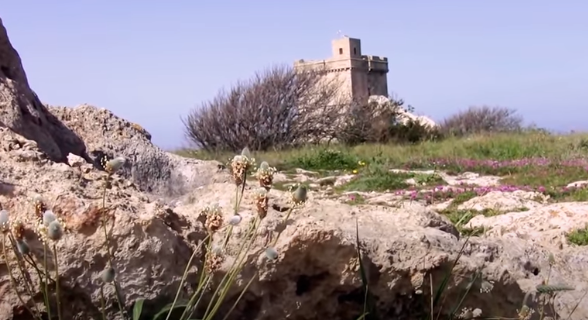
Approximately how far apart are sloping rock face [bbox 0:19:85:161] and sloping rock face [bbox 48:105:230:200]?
11 cm

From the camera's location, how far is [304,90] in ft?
88.6

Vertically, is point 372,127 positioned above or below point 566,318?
above

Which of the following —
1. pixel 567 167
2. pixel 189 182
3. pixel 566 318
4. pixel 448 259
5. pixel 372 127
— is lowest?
pixel 566 318

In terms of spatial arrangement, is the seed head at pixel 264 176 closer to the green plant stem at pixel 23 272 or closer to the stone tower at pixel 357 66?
the green plant stem at pixel 23 272

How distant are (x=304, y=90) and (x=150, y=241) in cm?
2511

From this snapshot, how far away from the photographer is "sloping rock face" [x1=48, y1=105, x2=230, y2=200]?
3043mm

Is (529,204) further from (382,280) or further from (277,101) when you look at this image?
(277,101)

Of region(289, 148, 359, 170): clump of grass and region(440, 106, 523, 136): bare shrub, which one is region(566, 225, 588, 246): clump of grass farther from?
region(440, 106, 523, 136): bare shrub

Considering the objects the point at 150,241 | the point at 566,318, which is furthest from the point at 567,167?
the point at 150,241

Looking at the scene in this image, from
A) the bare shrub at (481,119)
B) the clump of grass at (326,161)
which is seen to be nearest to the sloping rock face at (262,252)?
the clump of grass at (326,161)

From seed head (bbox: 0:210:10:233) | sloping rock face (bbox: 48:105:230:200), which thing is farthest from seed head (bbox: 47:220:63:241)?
sloping rock face (bbox: 48:105:230:200)

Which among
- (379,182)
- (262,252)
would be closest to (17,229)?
(262,252)

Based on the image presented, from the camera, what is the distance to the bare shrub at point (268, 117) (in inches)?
998

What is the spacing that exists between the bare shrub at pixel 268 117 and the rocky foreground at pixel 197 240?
21287 millimetres
